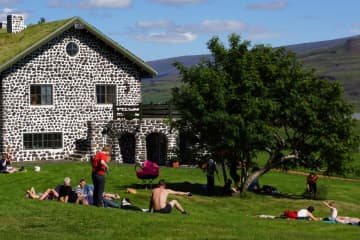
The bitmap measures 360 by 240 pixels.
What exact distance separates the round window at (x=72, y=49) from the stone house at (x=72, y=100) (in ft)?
0.18

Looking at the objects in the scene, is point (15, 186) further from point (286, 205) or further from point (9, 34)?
point (9, 34)

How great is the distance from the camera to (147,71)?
160 feet

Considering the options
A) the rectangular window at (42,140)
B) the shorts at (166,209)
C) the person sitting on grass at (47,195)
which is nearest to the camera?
the shorts at (166,209)

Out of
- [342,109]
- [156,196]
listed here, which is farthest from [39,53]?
[156,196]

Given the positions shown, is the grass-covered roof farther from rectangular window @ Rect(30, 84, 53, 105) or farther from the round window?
rectangular window @ Rect(30, 84, 53, 105)

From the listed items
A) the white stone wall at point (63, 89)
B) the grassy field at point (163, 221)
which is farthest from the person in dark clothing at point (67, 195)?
Result: the white stone wall at point (63, 89)

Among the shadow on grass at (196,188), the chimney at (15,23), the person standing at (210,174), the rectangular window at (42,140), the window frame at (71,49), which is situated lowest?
the shadow on grass at (196,188)

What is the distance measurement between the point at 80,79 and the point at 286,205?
1895cm

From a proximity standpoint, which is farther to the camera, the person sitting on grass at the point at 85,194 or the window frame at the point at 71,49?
the window frame at the point at 71,49

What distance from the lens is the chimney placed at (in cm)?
5003

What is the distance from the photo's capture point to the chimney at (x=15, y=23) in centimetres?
5003

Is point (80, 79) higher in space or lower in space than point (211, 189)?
higher

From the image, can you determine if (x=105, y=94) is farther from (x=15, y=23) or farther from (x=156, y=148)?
(x=15, y=23)

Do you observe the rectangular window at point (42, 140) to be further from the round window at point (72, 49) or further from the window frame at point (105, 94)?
the round window at point (72, 49)
